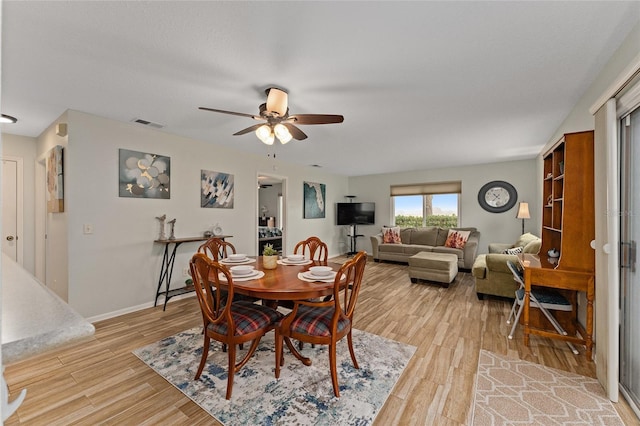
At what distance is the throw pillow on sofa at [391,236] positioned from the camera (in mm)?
6902

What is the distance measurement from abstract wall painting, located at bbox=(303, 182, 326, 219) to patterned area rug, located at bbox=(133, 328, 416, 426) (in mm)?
4130

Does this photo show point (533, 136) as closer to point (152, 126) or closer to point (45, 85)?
point (152, 126)

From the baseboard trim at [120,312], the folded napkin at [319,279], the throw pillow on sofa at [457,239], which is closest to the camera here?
the folded napkin at [319,279]

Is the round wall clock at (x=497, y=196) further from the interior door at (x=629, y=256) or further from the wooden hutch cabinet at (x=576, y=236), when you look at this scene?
the interior door at (x=629, y=256)

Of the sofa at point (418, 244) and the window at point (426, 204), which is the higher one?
the window at point (426, 204)

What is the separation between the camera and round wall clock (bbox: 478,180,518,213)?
6.05m

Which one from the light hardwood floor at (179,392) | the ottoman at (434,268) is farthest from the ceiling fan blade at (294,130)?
the ottoman at (434,268)

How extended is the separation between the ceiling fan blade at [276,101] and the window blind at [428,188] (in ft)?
17.4

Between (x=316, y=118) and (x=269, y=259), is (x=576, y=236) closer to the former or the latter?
(x=316, y=118)

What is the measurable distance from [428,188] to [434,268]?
2.84 m

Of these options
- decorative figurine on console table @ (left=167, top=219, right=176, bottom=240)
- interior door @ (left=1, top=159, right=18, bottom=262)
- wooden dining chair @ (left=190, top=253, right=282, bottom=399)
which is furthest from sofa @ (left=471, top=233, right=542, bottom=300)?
interior door @ (left=1, top=159, right=18, bottom=262)

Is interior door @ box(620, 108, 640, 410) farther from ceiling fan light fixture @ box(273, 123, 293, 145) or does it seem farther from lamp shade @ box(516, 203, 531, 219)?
lamp shade @ box(516, 203, 531, 219)

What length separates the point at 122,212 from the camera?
358 centimetres

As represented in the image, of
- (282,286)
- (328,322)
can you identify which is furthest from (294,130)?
(328,322)
